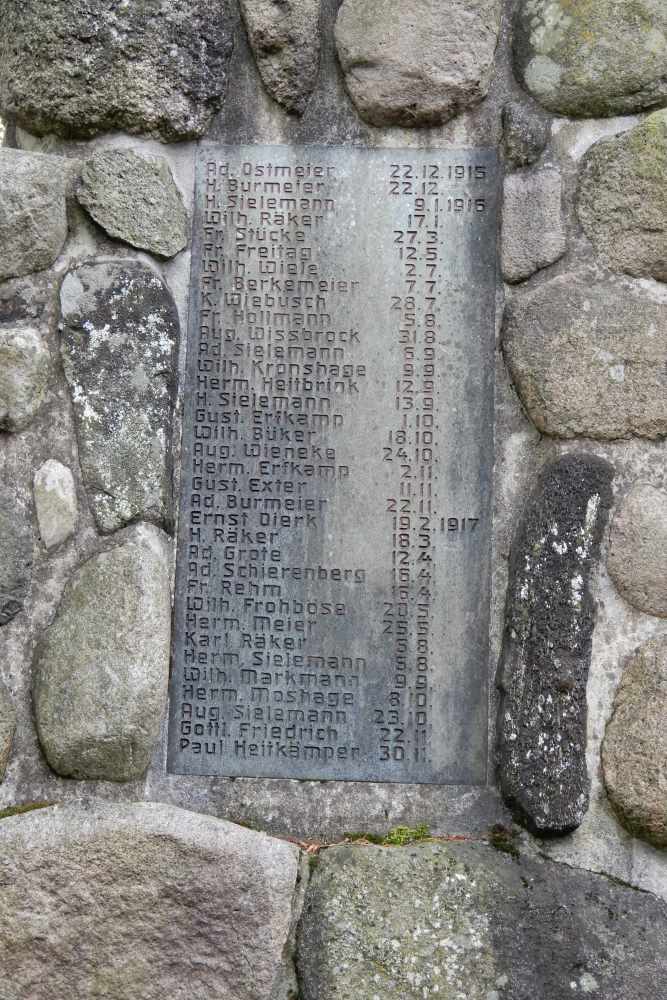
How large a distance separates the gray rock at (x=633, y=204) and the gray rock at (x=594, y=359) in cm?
6

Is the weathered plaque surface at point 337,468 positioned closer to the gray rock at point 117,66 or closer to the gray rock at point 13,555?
the gray rock at point 117,66

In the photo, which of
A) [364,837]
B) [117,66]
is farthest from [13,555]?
[117,66]

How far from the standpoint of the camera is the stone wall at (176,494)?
7.45ft

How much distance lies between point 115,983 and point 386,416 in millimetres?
1403

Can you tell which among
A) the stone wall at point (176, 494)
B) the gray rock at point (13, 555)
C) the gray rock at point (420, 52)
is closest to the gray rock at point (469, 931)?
the stone wall at point (176, 494)

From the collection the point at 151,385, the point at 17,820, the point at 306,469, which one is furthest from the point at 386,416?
the point at 17,820

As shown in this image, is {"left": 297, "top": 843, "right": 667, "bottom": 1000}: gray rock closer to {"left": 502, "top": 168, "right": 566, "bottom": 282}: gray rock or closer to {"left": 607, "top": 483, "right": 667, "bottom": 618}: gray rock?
{"left": 607, "top": 483, "right": 667, "bottom": 618}: gray rock

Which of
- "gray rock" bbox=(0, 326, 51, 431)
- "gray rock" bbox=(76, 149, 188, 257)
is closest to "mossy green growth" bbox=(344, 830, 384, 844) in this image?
"gray rock" bbox=(0, 326, 51, 431)

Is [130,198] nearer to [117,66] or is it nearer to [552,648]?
[117,66]

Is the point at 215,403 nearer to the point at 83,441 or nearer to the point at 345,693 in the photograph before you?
the point at 83,441

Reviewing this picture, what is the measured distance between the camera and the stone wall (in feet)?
7.45

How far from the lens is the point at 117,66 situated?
257 centimetres

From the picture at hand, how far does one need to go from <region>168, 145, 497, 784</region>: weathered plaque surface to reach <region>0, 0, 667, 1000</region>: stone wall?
6 cm

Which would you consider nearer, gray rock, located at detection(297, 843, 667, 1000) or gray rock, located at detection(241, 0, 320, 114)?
gray rock, located at detection(297, 843, 667, 1000)
